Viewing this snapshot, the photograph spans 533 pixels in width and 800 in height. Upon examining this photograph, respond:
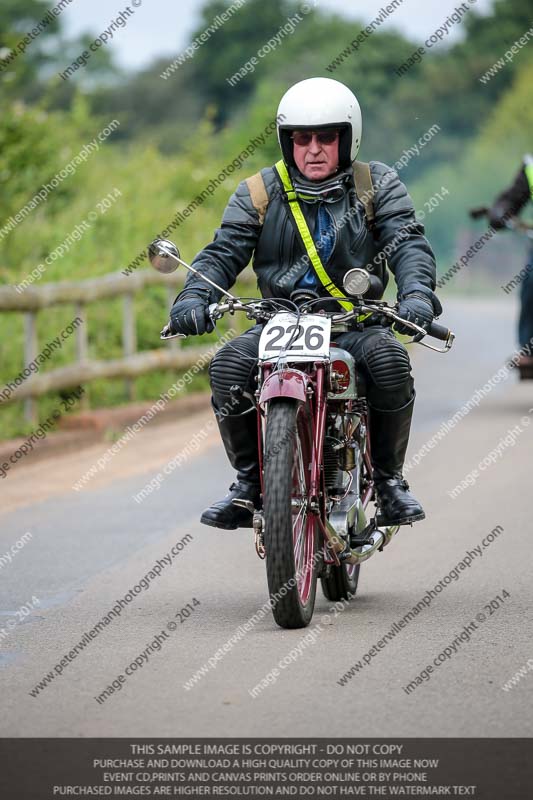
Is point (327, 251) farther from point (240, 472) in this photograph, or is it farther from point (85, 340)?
point (85, 340)

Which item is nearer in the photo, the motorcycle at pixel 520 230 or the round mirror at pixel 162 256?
the round mirror at pixel 162 256

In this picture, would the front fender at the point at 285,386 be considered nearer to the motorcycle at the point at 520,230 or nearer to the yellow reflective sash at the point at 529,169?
the yellow reflective sash at the point at 529,169

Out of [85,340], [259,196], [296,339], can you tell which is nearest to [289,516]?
[296,339]

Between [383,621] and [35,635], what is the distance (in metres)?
1.37

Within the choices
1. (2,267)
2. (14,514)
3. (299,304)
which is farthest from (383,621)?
(2,267)

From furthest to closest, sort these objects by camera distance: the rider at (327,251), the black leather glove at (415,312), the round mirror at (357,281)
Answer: the rider at (327,251) → the black leather glove at (415,312) → the round mirror at (357,281)

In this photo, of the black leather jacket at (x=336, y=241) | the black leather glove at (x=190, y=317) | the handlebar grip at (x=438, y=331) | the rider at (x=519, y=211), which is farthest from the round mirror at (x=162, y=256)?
the rider at (x=519, y=211)

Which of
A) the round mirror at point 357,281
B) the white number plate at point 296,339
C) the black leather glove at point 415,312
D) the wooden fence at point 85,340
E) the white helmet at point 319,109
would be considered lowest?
the wooden fence at point 85,340

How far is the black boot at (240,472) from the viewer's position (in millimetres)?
6832

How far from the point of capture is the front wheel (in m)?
6.12

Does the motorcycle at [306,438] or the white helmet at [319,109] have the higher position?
the white helmet at [319,109]

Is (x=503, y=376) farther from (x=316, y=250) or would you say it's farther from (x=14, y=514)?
(x=316, y=250)

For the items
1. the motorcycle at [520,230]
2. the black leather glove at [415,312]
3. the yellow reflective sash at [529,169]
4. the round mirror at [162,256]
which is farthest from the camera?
the motorcycle at [520,230]

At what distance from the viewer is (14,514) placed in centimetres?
1027
